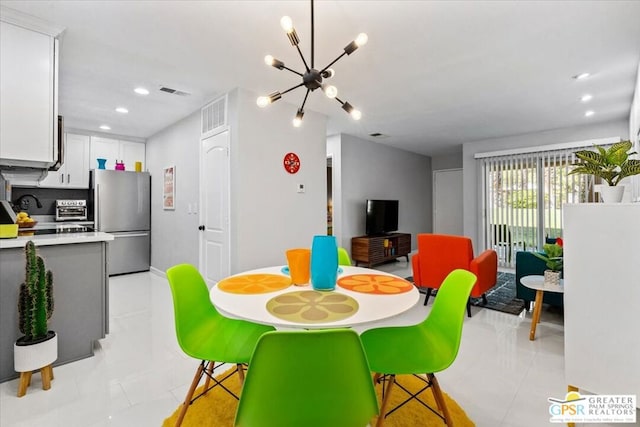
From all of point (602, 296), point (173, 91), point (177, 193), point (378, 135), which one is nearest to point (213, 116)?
point (173, 91)

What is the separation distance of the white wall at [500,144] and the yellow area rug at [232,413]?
5126 millimetres

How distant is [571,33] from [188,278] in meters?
3.40

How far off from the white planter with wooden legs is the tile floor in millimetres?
65

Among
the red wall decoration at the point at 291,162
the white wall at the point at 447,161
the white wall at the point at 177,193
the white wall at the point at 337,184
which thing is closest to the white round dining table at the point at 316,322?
the red wall decoration at the point at 291,162

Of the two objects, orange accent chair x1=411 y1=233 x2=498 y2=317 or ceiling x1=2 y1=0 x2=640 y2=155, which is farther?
orange accent chair x1=411 y1=233 x2=498 y2=317

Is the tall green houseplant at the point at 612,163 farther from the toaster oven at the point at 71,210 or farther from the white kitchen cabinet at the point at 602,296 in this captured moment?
the toaster oven at the point at 71,210

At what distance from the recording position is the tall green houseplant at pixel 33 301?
6.49 ft

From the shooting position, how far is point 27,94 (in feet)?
7.73

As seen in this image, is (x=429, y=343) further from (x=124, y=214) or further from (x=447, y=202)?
(x=447, y=202)

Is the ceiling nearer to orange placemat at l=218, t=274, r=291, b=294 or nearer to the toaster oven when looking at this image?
the toaster oven

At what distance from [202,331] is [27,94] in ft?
7.62

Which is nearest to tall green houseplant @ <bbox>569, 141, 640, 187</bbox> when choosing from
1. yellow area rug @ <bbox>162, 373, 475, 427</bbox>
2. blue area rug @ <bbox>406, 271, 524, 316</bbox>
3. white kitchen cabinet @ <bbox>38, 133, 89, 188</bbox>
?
yellow area rug @ <bbox>162, 373, 475, 427</bbox>

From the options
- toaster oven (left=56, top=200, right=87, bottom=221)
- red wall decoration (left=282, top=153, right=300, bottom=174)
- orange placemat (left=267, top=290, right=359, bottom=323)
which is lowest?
orange placemat (left=267, top=290, right=359, bottom=323)

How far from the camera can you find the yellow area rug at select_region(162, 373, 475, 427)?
169 cm
